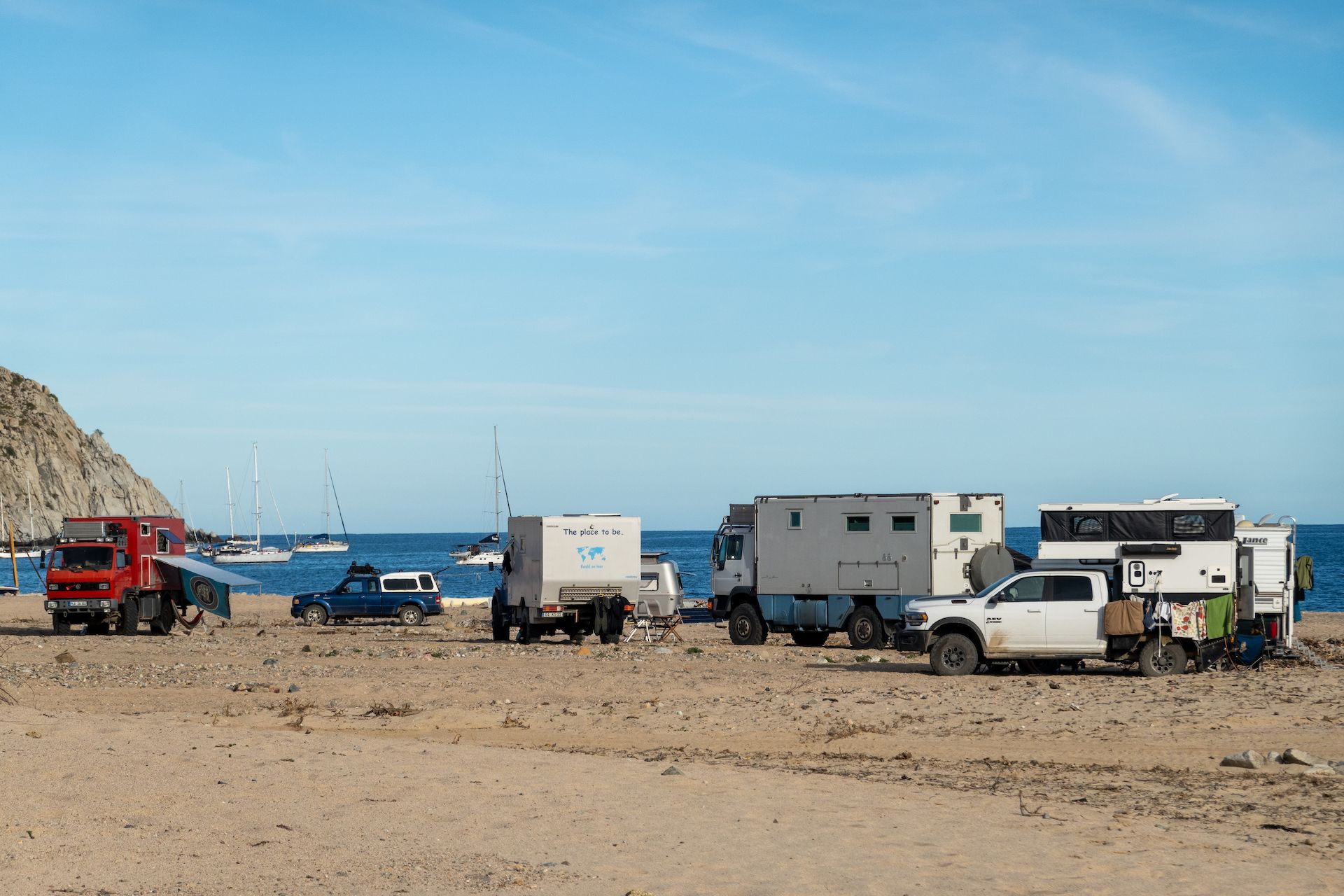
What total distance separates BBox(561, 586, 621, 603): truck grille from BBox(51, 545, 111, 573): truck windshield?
12.2 m

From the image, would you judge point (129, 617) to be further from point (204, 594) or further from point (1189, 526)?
point (1189, 526)

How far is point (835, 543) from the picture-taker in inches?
1152

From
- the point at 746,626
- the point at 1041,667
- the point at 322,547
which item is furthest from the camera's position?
the point at 322,547

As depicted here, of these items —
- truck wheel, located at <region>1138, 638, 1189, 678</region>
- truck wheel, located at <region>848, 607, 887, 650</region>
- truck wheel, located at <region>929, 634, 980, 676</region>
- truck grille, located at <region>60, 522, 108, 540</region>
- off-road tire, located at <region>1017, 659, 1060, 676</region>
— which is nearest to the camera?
truck wheel, located at <region>1138, 638, 1189, 678</region>

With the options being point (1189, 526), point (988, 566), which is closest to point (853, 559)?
point (988, 566)

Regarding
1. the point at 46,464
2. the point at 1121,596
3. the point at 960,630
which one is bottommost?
the point at 960,630

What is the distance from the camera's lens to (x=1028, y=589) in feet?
70.4

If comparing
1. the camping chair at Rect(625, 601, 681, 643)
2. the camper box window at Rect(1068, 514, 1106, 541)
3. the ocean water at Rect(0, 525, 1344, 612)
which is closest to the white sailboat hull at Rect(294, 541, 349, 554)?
the ocean water at Rect(0, 525, 1344, 612)

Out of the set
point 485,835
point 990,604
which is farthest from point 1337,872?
point 990,604

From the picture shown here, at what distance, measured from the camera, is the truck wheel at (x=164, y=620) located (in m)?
34.4

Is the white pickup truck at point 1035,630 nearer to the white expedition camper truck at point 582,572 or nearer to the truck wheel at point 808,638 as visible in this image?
→ the truck wheel at point 808,638

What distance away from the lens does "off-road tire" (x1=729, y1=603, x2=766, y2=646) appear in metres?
30.5

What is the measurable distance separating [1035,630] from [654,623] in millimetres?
14781

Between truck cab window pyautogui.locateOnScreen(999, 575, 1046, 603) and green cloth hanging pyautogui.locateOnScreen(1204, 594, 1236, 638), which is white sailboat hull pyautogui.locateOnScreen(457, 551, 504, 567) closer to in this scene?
truck cab window pyautogui.locateOnScreen(999, 575, 1046, 603)
